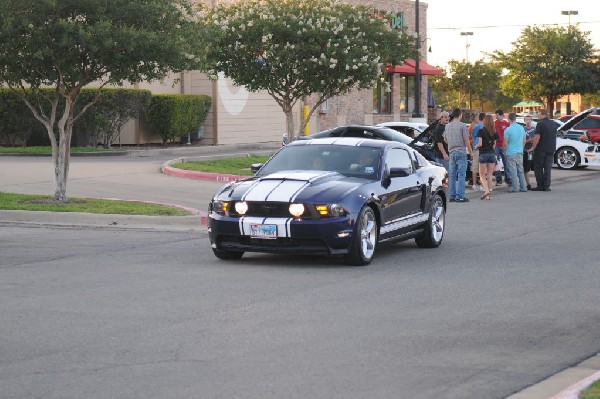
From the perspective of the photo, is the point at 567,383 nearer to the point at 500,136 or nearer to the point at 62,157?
the point at 62,157

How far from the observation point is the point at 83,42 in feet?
63.4

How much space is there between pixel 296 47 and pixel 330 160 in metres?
16.5

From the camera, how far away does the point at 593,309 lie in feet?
35.5

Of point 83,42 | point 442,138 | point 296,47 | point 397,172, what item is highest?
point 296,47

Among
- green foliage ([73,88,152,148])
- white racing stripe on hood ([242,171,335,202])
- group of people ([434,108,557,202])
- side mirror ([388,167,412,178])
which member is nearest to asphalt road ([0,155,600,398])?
white racing stripe on hood ([242,171,335,202])

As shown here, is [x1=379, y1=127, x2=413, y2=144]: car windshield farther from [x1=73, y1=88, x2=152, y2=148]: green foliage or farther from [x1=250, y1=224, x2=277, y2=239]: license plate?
[x1=250, y1=224, x2=277, y2=239]: license plate

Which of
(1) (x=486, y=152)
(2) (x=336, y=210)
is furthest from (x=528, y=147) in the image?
(2) (x=336, y=210)

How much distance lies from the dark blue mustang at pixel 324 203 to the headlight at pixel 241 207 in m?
0.01

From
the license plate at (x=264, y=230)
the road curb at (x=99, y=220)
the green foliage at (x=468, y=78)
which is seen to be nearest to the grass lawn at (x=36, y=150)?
the road curb at (x=99, y=220)

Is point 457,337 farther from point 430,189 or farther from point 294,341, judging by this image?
point 430,189

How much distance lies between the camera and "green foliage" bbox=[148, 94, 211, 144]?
41906 millimetres

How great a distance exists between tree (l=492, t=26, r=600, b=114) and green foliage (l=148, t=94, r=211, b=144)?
118ft

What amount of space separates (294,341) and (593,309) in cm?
322

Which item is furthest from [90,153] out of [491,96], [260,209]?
[491,96]
